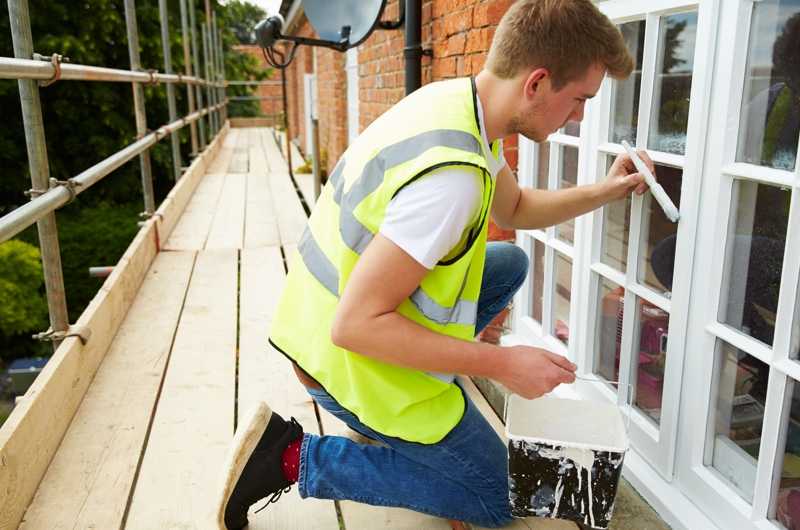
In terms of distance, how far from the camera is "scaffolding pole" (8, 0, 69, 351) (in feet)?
6.57

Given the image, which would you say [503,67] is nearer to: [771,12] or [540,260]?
[771,12]

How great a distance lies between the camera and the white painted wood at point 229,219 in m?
4.48

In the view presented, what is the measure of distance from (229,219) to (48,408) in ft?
11.4

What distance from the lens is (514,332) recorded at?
2.53 m

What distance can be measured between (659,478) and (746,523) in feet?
0.97

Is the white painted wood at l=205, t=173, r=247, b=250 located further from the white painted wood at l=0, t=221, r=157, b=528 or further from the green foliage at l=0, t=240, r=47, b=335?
the green foliage at l=0, t=240, r=47, b=335

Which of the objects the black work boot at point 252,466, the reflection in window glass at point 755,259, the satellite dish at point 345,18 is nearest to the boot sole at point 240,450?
the black work boot at point 252,466

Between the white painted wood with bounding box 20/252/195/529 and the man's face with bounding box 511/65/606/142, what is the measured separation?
1317 millimetres

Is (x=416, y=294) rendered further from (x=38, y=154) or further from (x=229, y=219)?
(x=229, y=219)

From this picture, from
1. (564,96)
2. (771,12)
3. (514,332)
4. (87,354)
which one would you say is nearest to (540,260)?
(514,332)

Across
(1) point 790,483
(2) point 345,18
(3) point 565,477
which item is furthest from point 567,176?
(2) point 345,18

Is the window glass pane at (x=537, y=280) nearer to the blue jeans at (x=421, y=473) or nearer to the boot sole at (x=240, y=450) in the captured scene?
the blue jeans at (x=421, y=473)

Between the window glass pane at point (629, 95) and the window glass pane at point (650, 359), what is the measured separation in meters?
0.43

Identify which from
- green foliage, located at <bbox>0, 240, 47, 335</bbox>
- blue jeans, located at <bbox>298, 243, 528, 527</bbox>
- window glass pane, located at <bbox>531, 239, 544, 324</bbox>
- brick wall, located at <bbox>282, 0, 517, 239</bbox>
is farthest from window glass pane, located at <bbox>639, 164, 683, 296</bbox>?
green foliage, located at <bbox>0, 240, 47, 335</bbox>
